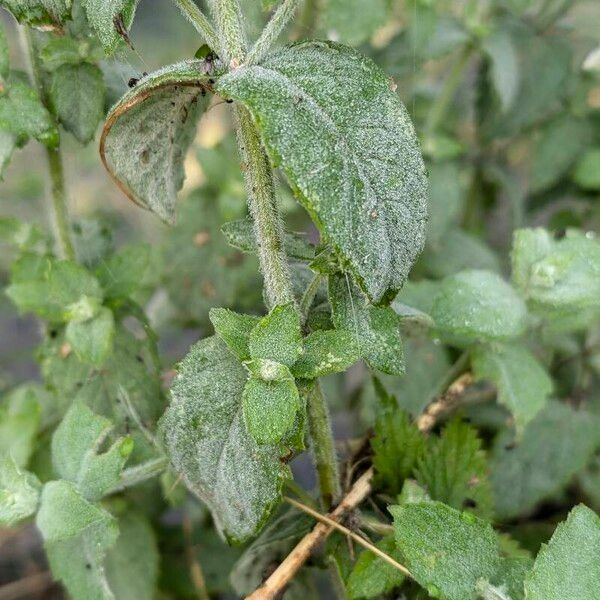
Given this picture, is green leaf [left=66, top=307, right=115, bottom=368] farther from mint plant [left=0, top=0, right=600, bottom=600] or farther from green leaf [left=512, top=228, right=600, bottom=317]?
green leaf [left=512, top=228, right=600, bottom=317]

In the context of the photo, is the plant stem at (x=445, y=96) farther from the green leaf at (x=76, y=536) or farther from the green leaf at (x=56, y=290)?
the green leaf at (x=76, y=536)

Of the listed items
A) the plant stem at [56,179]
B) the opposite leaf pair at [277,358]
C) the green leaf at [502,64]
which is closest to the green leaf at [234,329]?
the opposite leaf pair at [277,358]

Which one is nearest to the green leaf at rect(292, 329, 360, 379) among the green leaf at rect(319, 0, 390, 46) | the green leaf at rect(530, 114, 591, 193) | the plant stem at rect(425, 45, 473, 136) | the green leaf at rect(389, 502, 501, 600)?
the green leaf at rect(389, 502, 501, 600)

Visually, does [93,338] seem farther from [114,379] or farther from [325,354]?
[325,354]

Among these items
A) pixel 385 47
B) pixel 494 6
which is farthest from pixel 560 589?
pixel 494 6

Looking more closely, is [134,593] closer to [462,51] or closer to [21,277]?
[21,277]

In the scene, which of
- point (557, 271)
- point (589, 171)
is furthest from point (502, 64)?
point (557, 271)
